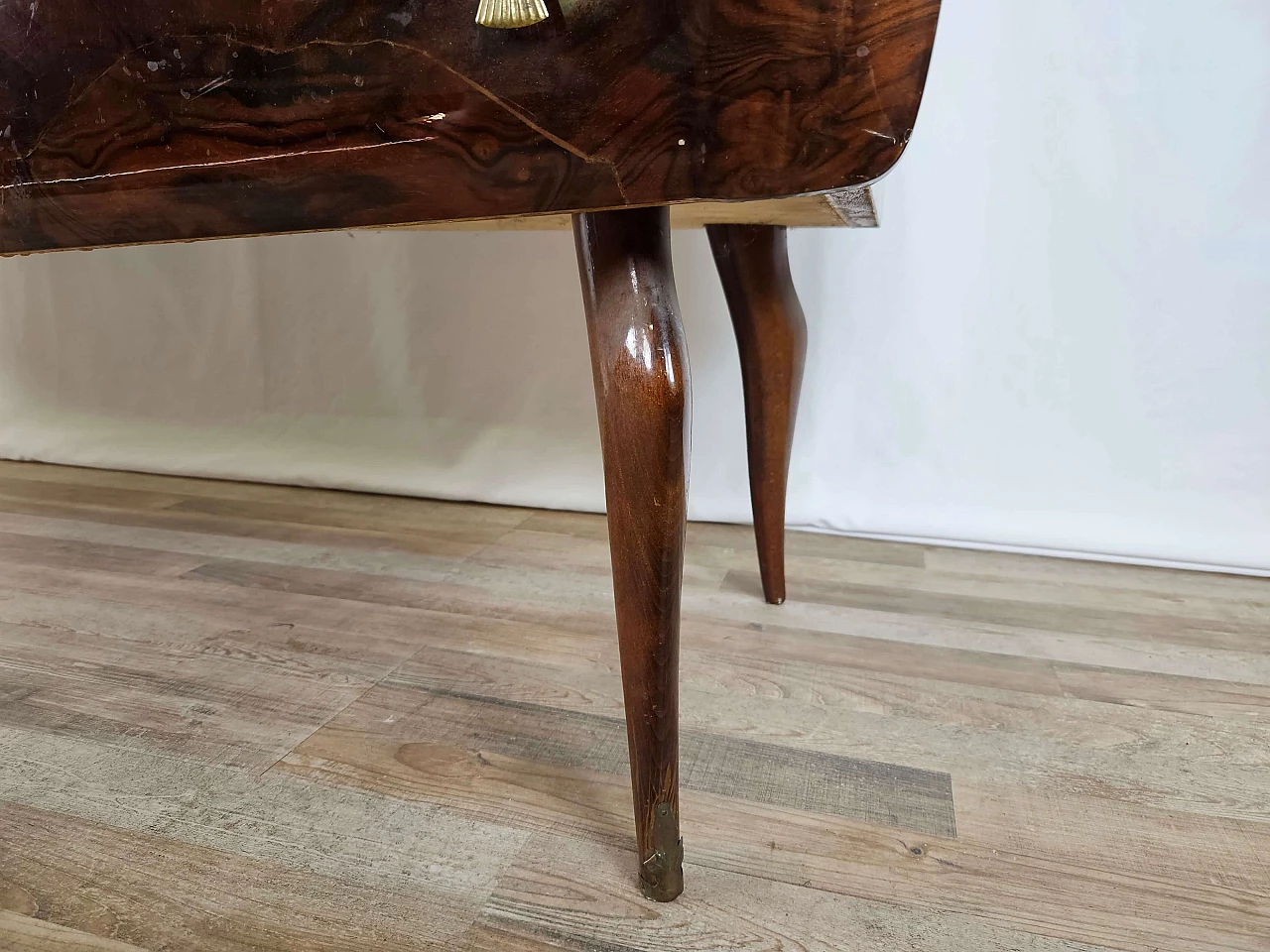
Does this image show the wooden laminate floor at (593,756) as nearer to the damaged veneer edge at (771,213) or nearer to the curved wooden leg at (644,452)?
the curved wooden leg at (644,452)

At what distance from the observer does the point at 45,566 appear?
1119 mm

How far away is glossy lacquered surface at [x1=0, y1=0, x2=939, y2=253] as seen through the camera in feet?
1.35

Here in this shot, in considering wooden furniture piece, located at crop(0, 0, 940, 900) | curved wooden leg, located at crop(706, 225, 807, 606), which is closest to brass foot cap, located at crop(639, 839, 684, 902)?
wooden furniture piece, located at crop(0, 0, 940, 900)

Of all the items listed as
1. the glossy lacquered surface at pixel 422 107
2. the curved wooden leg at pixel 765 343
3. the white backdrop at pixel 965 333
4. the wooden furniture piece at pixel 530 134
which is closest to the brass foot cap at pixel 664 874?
the wooden furniture piece at pixel 530 134

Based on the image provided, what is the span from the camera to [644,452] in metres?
0.48

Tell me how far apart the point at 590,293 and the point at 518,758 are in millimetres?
369

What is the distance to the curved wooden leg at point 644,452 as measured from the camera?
0.47m

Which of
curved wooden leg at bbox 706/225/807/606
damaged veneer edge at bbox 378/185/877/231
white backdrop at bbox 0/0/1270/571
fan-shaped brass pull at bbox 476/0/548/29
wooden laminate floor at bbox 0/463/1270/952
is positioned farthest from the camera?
white backdrop at bbox 0/0/1270/571

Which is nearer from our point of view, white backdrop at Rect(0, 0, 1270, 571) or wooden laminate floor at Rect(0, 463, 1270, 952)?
wooden laminate floor at Rect(0, 463, 1270, 952)

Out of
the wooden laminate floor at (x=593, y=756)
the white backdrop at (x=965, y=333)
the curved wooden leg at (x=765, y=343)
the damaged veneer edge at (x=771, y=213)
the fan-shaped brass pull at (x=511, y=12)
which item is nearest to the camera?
the fan-shaped brass pull at (x=511, y=12)

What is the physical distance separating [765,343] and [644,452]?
0.50m

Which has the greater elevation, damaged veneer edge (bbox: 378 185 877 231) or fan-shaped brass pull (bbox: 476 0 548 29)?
fan-shaped brass pull (bbox: 476 0 548 29)

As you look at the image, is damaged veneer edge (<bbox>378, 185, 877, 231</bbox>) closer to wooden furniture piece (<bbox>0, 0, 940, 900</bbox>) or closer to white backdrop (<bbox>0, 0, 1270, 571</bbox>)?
wooden furniture piece (<bbox>0, 0, 940, 900</bbox>)

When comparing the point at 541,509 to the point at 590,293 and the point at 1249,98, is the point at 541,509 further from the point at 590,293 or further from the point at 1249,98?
the point at 1249,98
